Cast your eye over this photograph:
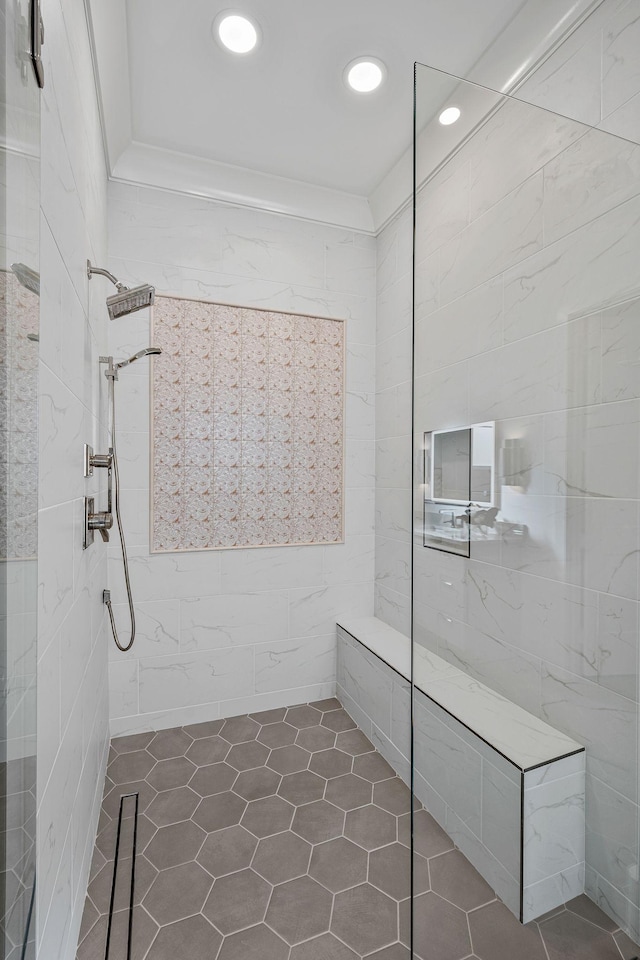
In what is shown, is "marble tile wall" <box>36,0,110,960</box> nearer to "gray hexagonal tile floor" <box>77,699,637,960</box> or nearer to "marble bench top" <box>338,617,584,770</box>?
"gray hexagonal tile floor" <box>77,699,637,960</box>

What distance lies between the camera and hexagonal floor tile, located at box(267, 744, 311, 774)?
2.01m

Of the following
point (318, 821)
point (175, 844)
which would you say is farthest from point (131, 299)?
point (318, 821)

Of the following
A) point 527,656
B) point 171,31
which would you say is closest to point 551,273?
point 527,656

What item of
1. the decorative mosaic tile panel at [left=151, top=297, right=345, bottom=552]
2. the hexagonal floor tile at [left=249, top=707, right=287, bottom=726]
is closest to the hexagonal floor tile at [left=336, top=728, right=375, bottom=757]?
the hexagonal floor tile at [left=249, top=707, right=287, bottom=726]

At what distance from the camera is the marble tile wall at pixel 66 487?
2.96 feet

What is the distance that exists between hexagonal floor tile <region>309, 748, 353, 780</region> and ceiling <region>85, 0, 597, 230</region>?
2.35 m

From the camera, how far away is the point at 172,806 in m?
1.79

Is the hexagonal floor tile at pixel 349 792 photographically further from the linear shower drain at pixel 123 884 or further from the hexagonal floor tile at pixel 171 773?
the linear shower drain at pixel 123 884

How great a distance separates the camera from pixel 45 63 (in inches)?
35.0

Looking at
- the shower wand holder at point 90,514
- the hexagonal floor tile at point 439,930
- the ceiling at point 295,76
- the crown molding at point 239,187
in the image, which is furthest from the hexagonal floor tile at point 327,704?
the ceiling at point 295,76

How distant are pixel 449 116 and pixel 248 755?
232cm

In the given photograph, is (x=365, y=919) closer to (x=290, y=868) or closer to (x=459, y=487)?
(x=290, y=868)

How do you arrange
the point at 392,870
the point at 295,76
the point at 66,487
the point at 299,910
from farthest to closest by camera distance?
the point at 295,76
the point at 392,870
the point at 299,910
the point at 66,487

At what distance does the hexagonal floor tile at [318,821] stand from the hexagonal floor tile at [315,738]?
351mm
